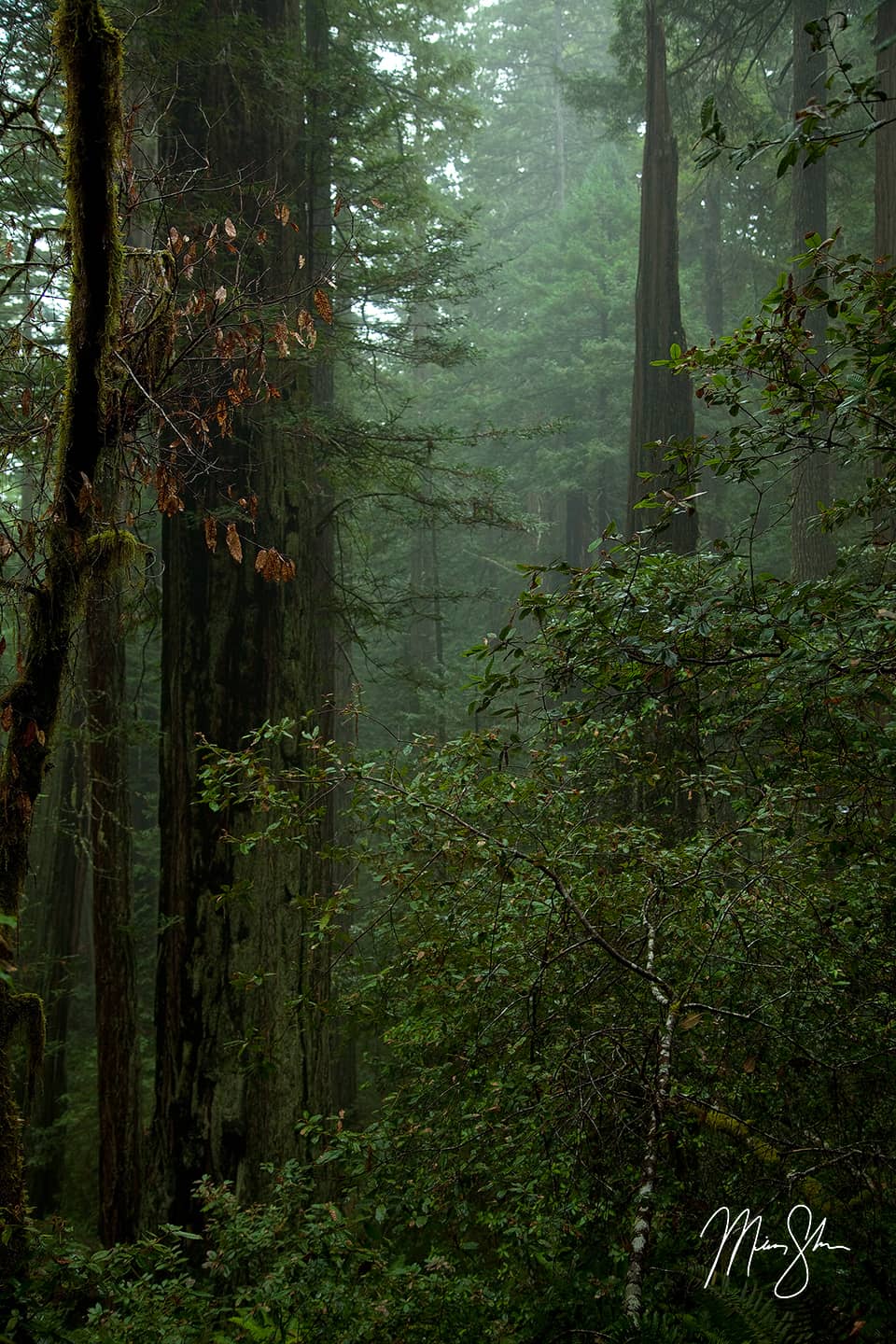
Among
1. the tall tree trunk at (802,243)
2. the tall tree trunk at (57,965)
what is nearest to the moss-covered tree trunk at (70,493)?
the tall tree trunk at (57,965)

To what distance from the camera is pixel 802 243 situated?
11508 millimetres

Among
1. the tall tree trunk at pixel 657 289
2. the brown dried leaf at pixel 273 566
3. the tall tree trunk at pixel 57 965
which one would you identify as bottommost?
the tall tree trunk at pixel 57 965

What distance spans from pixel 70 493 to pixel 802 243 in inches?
430

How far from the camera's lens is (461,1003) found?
3.77 meters

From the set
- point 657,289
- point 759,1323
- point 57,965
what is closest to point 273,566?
point 759,1323

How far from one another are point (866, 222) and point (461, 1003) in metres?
18.5

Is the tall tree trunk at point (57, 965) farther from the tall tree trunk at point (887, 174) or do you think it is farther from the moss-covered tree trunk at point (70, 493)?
the tall tree trunk at point (887, 174)

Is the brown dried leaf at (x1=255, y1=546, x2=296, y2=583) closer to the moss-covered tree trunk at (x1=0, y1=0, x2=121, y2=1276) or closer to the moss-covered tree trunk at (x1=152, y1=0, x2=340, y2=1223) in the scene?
the moss-covered tree trunk at (x1=0, y1=0, x2=121, y2=1276)
